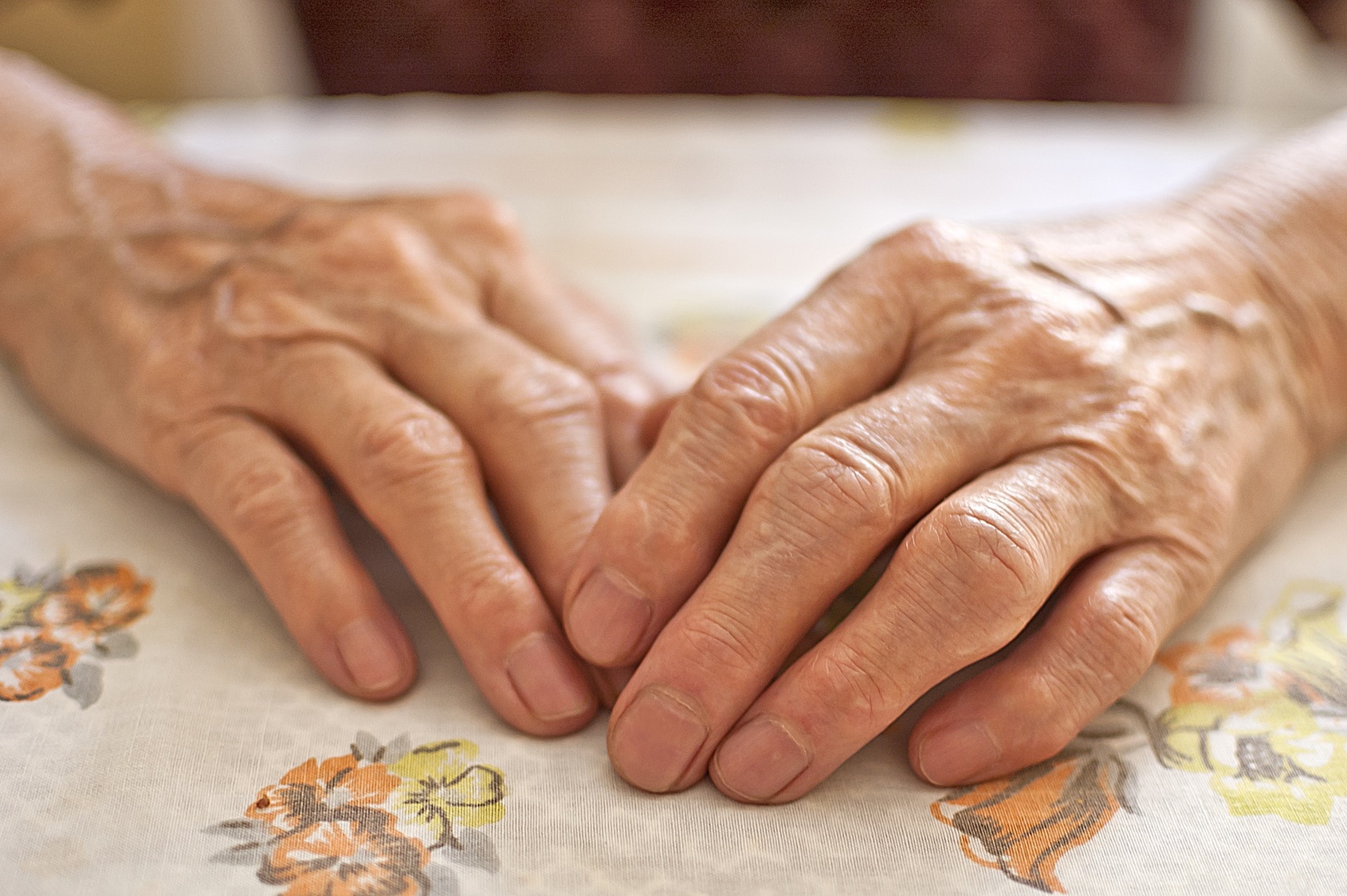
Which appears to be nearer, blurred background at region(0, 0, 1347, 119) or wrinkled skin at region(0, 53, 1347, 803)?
wrinkled skin at region(0, 53, 1347, 803)

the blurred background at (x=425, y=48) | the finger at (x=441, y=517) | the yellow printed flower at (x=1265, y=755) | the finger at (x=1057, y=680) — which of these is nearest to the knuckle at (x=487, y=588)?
the finger at (x=441, y=517)

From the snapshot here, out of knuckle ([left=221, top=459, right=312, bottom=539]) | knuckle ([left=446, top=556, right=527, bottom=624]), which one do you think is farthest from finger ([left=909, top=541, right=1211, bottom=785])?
knuckle ([left=221, top=459, right=312, bottom=539])

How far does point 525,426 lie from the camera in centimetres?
61

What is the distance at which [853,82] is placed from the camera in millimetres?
1528

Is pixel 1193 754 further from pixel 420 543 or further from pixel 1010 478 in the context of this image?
pixel 420 543

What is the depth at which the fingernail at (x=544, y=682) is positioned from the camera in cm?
53

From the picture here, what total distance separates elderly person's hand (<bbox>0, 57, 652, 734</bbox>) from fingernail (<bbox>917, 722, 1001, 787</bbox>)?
168 mm

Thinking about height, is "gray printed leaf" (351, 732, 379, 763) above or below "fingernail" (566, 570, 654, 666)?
below

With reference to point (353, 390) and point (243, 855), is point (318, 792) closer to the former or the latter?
point (243, 855)

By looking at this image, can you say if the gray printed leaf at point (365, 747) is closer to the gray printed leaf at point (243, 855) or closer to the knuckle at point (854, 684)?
the gray printed leaf at point (243, 855)

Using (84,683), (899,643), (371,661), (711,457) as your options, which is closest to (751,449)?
(711,457)

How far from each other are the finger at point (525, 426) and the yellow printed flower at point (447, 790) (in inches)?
3.6

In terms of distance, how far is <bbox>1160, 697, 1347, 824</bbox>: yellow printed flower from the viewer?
0.50 meters

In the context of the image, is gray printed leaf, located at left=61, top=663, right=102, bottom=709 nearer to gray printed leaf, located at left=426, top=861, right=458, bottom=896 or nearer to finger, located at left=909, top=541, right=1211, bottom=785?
gray printed leaf, located at left=426, top=861, right=458, bottom=896
